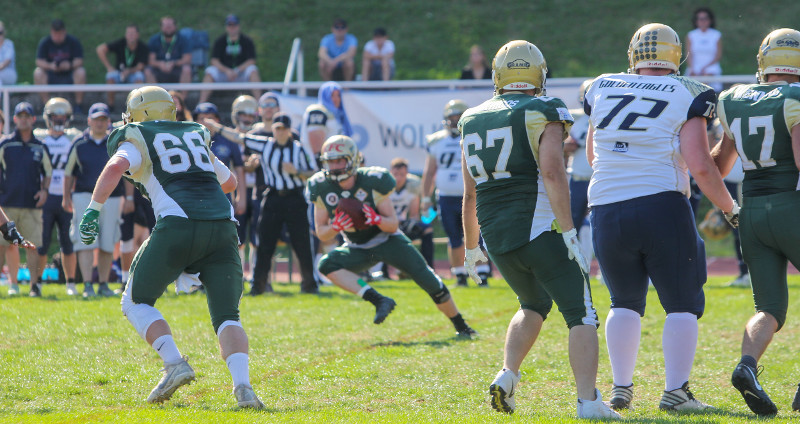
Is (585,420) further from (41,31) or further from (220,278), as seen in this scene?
(41,31)

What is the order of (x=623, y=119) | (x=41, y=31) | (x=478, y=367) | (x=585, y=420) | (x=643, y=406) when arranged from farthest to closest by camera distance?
(x=41, y=31) < (x=478, y=367) < (x=643, y=406) < (x=623, y=119) < (x=585, y=420)

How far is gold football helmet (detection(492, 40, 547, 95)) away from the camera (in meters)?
4.72

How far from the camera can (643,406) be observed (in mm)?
4988

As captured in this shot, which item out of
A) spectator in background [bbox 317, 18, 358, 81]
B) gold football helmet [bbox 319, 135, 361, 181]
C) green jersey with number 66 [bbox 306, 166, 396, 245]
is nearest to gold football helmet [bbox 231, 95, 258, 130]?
green jersey with number 66 [bbox 306, 166, 396, 245]

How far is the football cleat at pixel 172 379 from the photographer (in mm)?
4855

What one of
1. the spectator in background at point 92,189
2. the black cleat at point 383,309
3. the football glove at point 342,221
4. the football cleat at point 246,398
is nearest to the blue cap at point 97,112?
the spectator in background at point 92,189

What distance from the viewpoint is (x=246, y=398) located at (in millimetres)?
4832

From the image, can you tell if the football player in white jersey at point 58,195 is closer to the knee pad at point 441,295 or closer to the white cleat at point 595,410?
the knee pad at point 441,295

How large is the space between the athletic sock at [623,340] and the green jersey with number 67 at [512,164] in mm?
646

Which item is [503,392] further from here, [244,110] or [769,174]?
[244,110]

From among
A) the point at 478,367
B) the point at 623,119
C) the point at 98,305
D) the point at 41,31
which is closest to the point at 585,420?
the point at 623,119

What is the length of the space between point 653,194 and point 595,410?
41.5 inches

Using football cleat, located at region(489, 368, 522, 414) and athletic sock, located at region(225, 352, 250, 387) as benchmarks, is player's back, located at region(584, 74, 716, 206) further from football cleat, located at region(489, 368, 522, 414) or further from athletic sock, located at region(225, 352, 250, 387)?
athletic sock, located at region(225, 352, 250, 387)

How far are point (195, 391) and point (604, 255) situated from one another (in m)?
2.39
